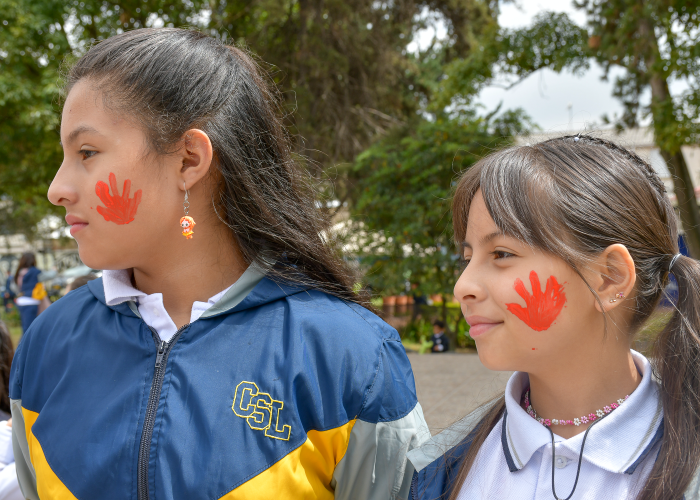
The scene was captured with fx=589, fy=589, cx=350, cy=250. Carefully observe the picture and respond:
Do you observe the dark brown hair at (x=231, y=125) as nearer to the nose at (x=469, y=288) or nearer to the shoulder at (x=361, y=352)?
the shoulder at (x=361, y=352)

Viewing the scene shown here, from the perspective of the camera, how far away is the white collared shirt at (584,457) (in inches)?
47.7

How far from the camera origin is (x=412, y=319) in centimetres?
877

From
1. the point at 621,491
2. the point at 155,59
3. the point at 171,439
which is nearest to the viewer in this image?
the point at 621,491

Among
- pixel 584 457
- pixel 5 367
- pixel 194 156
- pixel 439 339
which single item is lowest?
pixel 439 339

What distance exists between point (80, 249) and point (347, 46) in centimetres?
801

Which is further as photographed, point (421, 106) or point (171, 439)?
point (421, 106)

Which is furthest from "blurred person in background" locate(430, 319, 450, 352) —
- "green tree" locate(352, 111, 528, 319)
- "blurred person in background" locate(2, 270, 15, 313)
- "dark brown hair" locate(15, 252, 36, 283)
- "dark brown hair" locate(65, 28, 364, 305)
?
"blurred person in background" locate(2, 270, 15, 313)

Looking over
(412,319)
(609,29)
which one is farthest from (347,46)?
(412,319)

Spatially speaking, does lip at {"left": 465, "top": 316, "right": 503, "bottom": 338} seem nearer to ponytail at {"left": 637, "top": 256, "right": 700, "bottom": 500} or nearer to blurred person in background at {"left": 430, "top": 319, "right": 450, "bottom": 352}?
ponytail at {"left": 637, "top": 256, "right": 700, "bottom": 500}

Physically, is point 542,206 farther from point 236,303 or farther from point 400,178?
point 400,178

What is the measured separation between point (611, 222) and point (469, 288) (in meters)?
0.34

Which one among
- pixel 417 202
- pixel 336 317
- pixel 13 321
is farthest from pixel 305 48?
pixel 13 321

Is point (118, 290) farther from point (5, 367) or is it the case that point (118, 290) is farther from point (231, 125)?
point (5, 367)

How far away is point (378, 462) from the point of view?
1.44 meters
